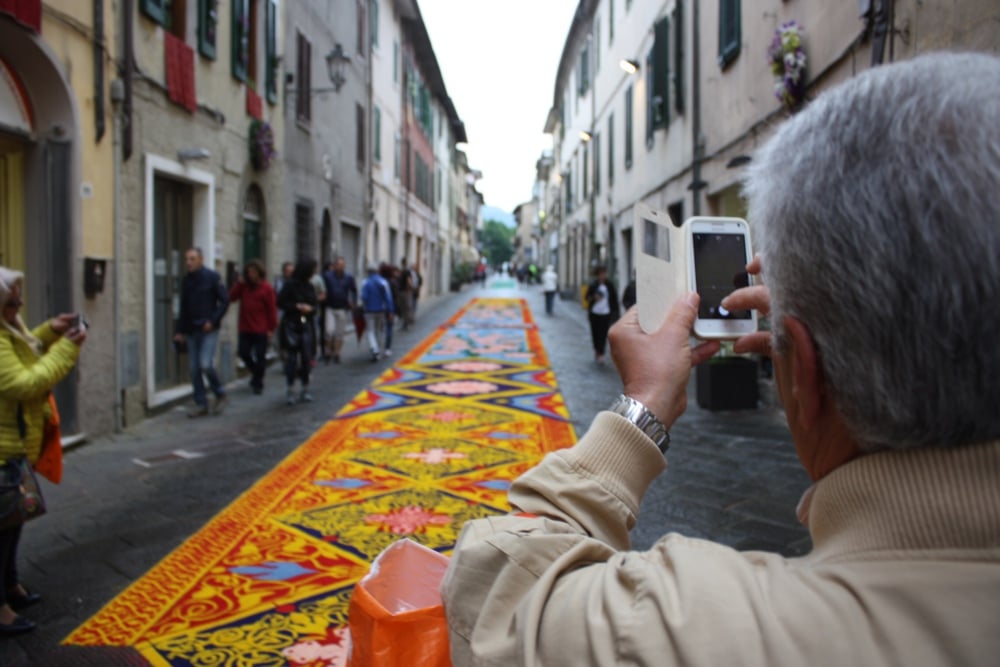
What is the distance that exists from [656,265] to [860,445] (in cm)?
48

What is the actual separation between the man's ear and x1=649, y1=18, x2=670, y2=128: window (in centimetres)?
1243

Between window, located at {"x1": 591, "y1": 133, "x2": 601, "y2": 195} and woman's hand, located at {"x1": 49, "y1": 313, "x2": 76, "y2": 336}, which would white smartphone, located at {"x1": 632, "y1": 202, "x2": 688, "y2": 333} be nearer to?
woman's hand, located at {"x1": 49, "y1": 313, "x2": 76, "y2": 336}

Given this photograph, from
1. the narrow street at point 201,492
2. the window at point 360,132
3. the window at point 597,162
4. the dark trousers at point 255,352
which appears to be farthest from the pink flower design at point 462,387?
the window at point 597,162

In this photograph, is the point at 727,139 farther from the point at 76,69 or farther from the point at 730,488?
the point at 76,69

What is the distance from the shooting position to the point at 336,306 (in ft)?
39.7

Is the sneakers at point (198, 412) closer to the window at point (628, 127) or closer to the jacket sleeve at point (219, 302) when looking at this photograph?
the jacket sleeve at point (219, 302)

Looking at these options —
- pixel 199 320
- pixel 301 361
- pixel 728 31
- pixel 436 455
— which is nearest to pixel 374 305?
pixel 301 361

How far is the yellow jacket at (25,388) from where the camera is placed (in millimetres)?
Answer: 3174

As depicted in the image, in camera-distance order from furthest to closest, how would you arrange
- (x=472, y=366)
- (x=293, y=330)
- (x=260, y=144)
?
(x=472, y=366) < (x=260, y=144) < (x=293, y=330)

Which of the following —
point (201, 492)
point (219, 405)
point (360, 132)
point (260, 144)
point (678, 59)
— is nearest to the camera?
point (201, 492)

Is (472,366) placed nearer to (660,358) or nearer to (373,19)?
(660,358)

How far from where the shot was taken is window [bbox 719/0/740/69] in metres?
9.05

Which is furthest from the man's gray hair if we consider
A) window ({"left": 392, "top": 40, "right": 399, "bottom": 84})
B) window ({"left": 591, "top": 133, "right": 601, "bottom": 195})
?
window ({"left": 392, "top": 40, "right": 399, "bottom": 84})

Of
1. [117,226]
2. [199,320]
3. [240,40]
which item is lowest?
[199,320]
